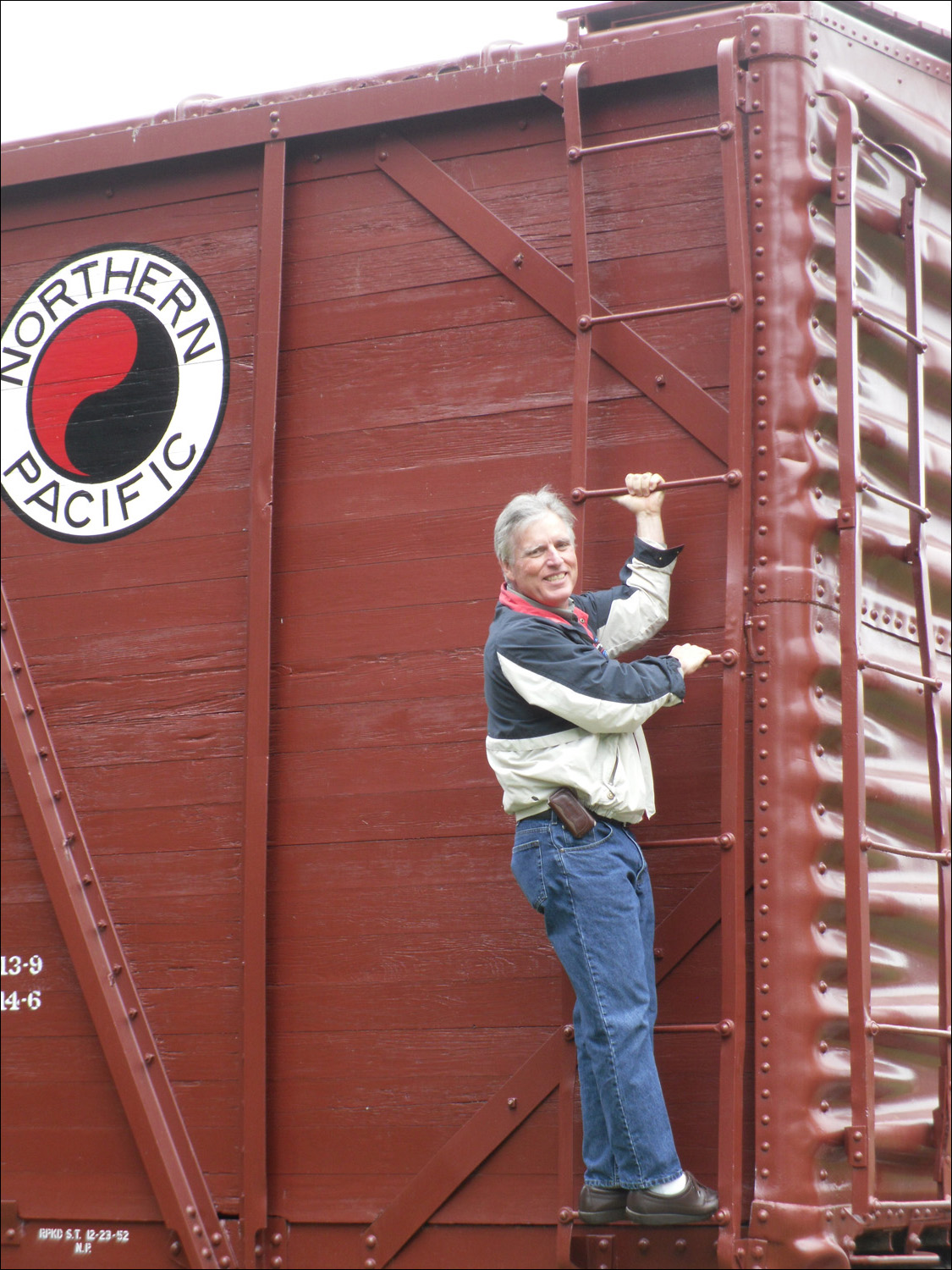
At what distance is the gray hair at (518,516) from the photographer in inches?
148

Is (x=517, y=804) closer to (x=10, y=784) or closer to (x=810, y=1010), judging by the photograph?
(x=810, y=1010)

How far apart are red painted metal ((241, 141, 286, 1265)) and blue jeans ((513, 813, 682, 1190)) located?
1.07 metres

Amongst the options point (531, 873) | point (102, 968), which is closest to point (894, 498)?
point (531, 873)

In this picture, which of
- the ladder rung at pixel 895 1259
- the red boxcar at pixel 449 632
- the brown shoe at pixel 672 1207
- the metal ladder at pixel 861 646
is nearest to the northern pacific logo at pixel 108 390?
the red boxcar at pixel 449 632

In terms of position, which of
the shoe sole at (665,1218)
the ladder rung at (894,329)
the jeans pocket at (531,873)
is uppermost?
the ladder rung at (894,329)

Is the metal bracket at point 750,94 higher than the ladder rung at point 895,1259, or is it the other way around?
the metal bracket at point 750,94

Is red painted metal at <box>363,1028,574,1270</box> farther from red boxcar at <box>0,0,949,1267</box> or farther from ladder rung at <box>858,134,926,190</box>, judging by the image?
ladder rung at <box>858,134,926,190</box>

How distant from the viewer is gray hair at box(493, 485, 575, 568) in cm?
377

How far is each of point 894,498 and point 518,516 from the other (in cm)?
106

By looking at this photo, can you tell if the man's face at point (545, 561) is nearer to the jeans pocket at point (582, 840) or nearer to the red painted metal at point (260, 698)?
the jeans pocket at point (582, 840)

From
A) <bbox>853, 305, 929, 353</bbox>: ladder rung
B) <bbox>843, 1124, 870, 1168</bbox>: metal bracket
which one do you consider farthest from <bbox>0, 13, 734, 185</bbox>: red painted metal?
<bbox>843, 1124, 870, 1168</bbox>: metal bracket

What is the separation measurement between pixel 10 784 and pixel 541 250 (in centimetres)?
252

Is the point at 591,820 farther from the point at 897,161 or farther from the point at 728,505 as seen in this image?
the point at 897,161

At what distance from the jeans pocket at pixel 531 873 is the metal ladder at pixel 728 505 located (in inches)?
15.1
